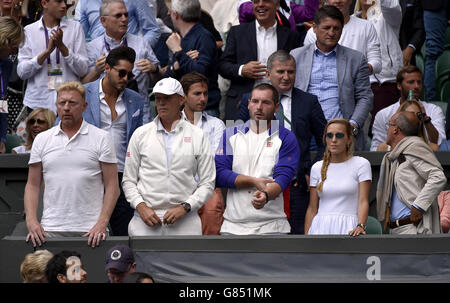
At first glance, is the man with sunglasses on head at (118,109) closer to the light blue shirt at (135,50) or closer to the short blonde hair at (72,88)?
the short blonde hair at (72,88)

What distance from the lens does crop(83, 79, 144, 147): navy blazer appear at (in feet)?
32.9

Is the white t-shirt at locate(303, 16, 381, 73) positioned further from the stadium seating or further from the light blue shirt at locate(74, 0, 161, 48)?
the stadium seating

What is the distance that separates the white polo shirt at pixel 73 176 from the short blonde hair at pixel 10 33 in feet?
5.79

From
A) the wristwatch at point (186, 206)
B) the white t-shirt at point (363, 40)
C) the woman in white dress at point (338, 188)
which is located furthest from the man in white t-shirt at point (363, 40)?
the wristwatch at point (186, 206)

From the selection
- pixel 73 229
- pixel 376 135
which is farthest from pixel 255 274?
pixel 376 135

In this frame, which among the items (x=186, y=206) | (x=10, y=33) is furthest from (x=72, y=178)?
(x=10, y=33)

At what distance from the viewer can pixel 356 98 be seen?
10.8 m

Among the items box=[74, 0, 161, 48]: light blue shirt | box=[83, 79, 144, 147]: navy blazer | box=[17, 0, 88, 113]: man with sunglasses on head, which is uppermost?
box=[74, 0, 161, 48]: light blue shirt

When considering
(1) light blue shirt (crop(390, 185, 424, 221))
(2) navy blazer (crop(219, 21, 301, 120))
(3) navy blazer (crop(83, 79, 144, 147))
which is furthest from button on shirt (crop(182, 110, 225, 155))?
(1) light blue shirt (crop(390, 185, 424, 221))

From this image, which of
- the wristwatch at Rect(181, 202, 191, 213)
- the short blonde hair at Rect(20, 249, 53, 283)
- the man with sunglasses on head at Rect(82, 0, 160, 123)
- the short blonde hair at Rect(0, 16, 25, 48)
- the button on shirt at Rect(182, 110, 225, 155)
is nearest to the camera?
the short blonde hair at Rect(20, 249, 53, 283)

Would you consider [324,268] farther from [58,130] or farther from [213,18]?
[213,18]

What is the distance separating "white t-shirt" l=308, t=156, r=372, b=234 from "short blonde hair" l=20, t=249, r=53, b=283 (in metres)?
2.58

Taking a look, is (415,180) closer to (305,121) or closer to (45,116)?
(305,121)

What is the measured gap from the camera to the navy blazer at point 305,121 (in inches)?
396
